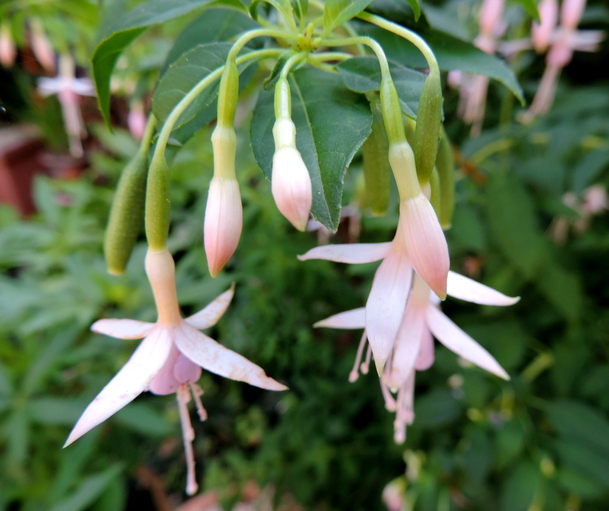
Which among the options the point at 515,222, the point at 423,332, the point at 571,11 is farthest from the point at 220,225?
the point at 571,11

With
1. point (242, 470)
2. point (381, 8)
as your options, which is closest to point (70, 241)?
point (242, 470)

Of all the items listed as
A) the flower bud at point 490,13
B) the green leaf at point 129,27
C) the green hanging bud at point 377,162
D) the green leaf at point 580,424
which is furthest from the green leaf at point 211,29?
the green leaf at point 580,424

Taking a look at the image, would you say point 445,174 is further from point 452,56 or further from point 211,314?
point 211,314

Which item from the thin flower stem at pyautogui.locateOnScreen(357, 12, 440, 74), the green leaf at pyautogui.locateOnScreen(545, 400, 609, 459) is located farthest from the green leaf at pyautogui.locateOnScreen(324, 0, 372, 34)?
the green leaf at pyautogui.locateOnScreen(545, 400, 609, 459)

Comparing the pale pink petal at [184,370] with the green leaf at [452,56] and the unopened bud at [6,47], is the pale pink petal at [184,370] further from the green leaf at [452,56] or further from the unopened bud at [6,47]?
the unopened bud at [6,47]

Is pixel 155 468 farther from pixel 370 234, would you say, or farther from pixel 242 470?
pixel 370 234

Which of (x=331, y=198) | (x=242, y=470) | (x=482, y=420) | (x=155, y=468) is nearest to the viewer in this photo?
(x=331, y=198)
